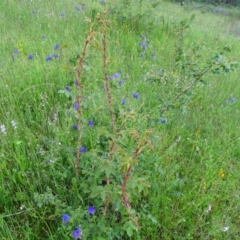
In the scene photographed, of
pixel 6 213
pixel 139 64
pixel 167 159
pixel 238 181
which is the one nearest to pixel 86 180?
pixel 6 213

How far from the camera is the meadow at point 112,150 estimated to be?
1418mm

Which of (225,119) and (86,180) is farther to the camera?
(225,119)

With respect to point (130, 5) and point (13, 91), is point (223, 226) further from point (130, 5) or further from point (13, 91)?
point (130, 5)

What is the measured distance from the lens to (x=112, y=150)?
4.35ft

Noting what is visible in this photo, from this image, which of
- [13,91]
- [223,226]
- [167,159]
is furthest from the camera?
[13,91]

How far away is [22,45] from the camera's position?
3053 mm

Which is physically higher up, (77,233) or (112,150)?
(112,150)

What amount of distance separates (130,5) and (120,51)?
5.09ft

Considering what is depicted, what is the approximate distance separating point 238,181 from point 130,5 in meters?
3.25

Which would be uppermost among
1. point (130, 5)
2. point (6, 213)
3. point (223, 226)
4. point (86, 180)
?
point (130, 5)

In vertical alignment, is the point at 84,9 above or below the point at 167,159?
above

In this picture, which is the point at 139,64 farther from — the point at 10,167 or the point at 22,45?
the point at 10,167

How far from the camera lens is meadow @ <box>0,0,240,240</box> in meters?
1.42

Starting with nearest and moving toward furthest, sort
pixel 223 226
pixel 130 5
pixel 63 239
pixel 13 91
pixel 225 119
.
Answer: pixel 63 239 → pixel 223 226 → pixel 13 91 → pixel 225 119 → pixel 130 5
